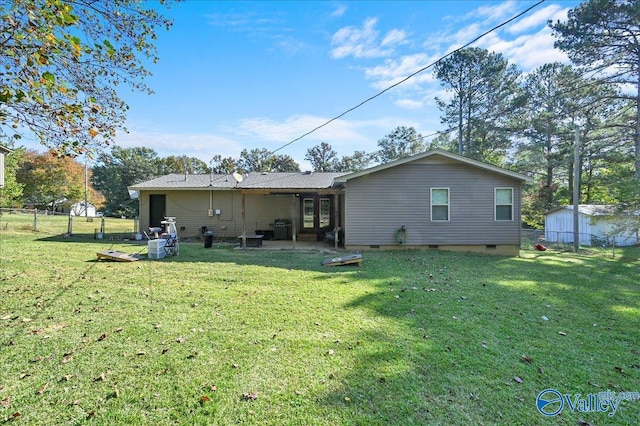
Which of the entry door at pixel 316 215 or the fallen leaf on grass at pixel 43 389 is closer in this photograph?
the fallen leaf on grass at pixel 43 389

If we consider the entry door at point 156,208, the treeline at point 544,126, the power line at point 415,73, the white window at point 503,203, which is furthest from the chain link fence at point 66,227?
the white window at point 503,203

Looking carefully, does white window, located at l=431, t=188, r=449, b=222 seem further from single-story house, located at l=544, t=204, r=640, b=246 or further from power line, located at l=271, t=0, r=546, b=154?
single-story house, located at l=544, t=204, r=640, b=246

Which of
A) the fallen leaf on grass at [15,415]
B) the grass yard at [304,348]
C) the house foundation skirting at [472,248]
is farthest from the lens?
the house foundation skirting at [472,248]

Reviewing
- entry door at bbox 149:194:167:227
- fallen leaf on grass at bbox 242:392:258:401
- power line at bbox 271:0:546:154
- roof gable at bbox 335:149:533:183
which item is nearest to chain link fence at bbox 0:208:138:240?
entry door at bbox 149:194:167:227

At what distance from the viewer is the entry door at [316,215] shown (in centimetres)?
1461

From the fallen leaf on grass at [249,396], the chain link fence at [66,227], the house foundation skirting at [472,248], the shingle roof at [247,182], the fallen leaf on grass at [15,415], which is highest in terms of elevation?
the shingle roof at [247,182]

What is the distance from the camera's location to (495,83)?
2362cm

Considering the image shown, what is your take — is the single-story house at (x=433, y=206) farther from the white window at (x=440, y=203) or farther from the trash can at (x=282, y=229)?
the trash can at (x=282, y=229)

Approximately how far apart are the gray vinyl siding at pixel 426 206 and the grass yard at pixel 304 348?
432 centimetres

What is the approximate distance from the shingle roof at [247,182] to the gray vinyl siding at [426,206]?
7.74 feet

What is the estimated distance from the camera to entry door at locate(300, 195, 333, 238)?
14609 millimetres

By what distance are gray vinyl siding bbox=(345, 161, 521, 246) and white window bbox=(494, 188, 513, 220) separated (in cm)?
15

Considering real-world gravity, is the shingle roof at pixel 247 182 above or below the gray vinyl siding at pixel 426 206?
above

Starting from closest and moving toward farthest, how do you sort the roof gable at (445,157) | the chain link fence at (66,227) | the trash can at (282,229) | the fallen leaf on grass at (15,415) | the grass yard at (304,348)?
the fallen leaf on grass at (15,415), the grass yard at (304,348), the roof gable at (445,157), the chain link fence at (66,227), the trash can at (282,229)
